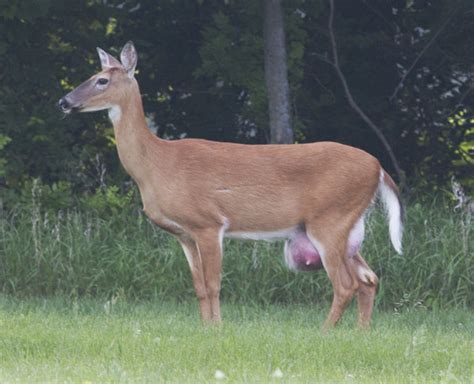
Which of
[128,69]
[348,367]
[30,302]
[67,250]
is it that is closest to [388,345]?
[348,367]

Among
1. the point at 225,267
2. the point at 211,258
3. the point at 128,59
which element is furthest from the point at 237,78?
the point at 211,258

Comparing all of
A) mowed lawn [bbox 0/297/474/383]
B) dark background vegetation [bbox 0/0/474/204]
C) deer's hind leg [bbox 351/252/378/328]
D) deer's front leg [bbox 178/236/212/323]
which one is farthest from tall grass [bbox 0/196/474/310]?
mowed lawn [bbox 0/297/474/383]

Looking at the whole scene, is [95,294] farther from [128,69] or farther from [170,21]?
[170,21]

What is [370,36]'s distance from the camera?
14242 mm

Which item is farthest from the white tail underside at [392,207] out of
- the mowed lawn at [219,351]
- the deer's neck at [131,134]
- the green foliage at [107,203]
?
the green foliage at [107,203]

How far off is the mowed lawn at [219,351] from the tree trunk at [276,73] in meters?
3.92

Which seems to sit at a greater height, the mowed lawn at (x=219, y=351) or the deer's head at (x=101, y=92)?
the deer's head at (x=101, y=92)

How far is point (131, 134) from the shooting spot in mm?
9625

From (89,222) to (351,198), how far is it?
142 inches

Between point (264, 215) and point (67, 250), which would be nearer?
point (264, 215)

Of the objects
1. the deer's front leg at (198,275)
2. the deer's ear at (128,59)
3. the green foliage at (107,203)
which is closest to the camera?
the deer's front leg at (198,275)

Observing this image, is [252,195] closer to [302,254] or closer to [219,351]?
[302,254]

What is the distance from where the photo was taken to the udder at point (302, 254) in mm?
9422

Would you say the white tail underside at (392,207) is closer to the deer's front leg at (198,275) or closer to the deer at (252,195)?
the deer at (252,195)
